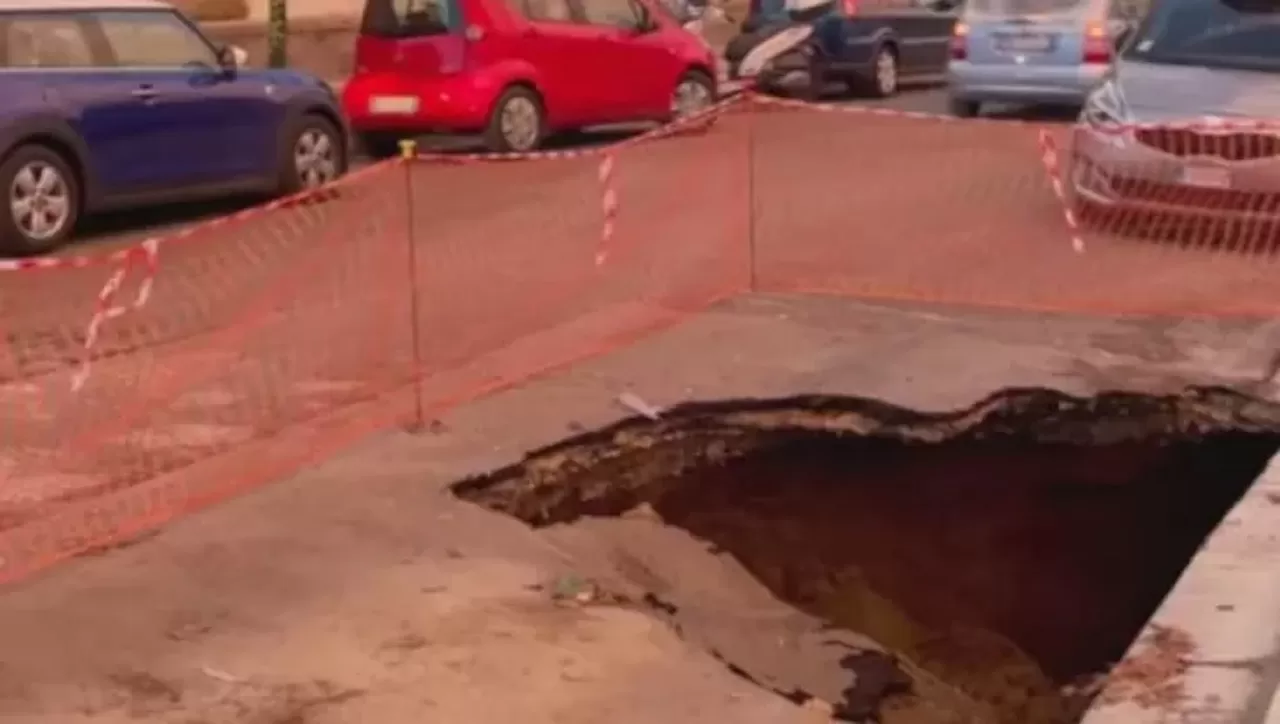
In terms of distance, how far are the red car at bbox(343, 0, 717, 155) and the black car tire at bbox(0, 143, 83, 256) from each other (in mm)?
4718

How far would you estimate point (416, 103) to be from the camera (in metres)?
17.4

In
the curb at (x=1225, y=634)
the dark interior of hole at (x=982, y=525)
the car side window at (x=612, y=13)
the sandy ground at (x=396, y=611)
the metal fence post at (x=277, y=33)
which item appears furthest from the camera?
the metal fence post at (x=277, y=33)

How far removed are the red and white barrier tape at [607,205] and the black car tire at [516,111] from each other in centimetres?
284

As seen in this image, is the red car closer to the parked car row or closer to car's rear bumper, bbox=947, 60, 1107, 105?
the parked car row

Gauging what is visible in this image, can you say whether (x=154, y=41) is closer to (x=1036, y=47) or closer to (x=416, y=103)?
(x=416, y=103)

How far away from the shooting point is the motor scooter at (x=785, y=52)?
2303cm

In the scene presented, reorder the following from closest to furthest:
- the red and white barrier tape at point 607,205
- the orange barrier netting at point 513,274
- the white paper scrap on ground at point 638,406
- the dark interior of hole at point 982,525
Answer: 1. the dark interior of hole at point 982,525
2. the orange barrier netting at point 513,274
3. the white paper scrap on ground at point 638,406
4. the red and white barrier tape at point 607,205

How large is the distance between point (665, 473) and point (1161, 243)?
4.81 meters

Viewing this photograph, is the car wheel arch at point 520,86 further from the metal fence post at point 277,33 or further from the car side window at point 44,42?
the car side window at point 44,42

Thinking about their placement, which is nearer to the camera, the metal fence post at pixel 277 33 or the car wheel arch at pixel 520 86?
the car wheel arch at pixel 520 86

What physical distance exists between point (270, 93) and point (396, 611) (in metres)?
9.46

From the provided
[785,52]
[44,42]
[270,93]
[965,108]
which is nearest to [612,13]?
[965,108]

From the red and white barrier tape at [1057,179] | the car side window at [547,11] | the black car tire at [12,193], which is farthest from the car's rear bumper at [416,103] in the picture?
the red and white barrier tape at [1057,179]

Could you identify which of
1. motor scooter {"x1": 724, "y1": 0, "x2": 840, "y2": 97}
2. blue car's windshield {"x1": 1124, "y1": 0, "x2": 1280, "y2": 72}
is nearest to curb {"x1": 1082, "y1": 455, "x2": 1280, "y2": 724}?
blue car's windshield {"x1": 1124, "y1": 0, "x2": 1280, "y2": 72}
